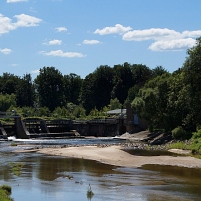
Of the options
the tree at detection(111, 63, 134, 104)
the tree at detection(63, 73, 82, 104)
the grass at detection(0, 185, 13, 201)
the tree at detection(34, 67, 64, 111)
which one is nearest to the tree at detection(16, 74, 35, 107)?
the tree at detection(34, 67, 64, 111)

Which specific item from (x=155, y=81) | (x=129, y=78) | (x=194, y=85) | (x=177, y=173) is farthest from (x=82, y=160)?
(x=129, y=78)

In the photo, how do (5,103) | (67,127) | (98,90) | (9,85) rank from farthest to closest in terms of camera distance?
1. (9,85)
2. (98,90)
3. (5,103)
4. (67,127)

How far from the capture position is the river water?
30453 millimetres

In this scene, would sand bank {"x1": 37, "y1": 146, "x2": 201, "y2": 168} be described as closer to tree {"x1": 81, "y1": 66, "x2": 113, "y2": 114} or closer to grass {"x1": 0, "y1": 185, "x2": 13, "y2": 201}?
grass {"x1": 0, "y1": 185, "x2": 13, "y2": 201}

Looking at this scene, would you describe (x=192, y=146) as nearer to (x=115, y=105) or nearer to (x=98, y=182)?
(x=98, y=182)

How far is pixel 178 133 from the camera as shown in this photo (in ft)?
237

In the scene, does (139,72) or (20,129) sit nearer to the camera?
(20,129)

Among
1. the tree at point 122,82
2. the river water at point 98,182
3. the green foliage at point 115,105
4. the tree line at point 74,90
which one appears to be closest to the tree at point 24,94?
the tree line at point 74,90

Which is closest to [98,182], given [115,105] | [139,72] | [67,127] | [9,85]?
[67,127]

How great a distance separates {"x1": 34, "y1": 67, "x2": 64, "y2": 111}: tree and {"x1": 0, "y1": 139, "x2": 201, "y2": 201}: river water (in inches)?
4922

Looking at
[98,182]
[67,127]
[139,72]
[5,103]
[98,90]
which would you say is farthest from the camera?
[98,90]

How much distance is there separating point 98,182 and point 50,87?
140536 mm

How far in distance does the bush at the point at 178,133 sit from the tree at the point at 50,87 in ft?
338

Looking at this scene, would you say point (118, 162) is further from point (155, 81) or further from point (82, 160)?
point (155, 81)
